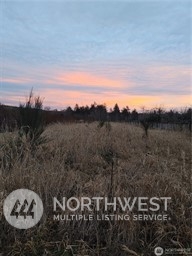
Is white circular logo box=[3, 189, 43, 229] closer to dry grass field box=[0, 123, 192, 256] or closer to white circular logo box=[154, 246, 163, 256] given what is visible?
dry grass field box=[0, 123, 192, 256]

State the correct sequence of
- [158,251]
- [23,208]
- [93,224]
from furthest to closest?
[23,208] < [93,224] < [158,251]

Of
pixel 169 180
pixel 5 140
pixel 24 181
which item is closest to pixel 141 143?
pixel 5 140

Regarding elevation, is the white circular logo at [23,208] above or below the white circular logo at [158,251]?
above

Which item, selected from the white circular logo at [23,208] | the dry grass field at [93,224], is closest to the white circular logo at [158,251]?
the dry grass field at [93,224]

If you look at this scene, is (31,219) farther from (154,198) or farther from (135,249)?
(154,198)

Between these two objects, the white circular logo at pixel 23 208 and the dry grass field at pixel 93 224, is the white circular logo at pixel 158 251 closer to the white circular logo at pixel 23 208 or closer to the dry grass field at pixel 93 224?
the dry grass field at pixel 93 224

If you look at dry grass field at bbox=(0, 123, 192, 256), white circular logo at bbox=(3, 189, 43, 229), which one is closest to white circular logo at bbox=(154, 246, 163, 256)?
dry grass field at bbox=(0, 123, 192, 256)

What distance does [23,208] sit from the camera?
11.8 ft

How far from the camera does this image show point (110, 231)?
3271 mm

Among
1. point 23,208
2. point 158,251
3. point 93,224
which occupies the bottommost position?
point 158,251

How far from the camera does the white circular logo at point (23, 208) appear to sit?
340cm

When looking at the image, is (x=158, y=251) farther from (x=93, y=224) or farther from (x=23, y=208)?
(x=23, y=208)

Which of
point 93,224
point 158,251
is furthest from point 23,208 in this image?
point 158,251

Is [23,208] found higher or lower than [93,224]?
higher
